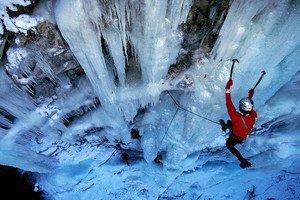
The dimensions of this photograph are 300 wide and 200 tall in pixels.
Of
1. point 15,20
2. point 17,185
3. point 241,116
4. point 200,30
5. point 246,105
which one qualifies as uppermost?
point 15,20

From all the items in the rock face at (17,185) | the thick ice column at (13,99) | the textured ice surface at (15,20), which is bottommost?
the rock face at (17,185)

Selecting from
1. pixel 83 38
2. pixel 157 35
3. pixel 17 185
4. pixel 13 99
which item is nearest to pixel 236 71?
pixel 157 35

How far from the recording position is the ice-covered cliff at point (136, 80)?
11.7 feet

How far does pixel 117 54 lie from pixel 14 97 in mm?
1550

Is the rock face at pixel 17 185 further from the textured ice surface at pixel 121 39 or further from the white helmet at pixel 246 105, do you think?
the white helmet at pixel 246 105

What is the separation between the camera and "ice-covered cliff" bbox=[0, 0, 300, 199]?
3.56 meters

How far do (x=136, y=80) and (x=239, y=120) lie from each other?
1462 mm

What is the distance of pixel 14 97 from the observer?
14.4ft

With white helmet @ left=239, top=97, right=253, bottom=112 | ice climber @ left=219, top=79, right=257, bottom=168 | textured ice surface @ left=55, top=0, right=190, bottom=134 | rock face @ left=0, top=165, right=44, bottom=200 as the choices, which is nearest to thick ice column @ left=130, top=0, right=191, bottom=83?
textured ice surface @ left=55, top=0, right=190, bottom=134

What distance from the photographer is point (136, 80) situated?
14.9 feet

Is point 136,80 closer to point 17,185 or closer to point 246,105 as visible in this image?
point 246,105

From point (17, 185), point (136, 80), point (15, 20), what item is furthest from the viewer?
point (17, 185)

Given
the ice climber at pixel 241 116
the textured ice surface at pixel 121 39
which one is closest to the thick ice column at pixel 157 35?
the textured ice surface at pixel 121 39

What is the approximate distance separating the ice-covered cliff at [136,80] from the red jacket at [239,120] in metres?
0.67
